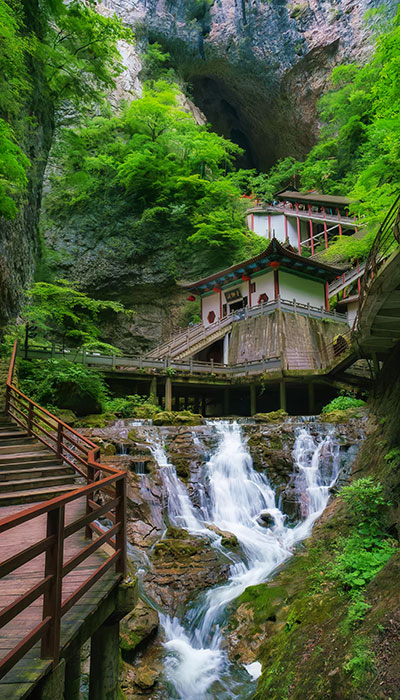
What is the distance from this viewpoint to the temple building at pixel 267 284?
26328mm

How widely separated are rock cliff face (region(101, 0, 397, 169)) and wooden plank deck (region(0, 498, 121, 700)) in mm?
47933

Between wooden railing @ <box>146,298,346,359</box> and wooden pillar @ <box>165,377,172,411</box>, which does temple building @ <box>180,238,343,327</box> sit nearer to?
wooden railing @ <box>146,298,346,359</box>

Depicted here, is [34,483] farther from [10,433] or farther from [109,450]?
[109,450]

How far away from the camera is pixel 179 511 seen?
11.1m

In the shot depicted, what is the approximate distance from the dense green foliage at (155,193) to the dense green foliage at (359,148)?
5408mm

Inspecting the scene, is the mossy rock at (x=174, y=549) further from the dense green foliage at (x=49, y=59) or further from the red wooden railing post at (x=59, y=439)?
the dense green foliage at (x=49, y=59)

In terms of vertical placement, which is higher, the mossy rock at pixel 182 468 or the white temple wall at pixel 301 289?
the white temple wall at pixel 301 289

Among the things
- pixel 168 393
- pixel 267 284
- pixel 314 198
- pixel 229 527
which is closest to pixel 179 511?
pixel 229 527

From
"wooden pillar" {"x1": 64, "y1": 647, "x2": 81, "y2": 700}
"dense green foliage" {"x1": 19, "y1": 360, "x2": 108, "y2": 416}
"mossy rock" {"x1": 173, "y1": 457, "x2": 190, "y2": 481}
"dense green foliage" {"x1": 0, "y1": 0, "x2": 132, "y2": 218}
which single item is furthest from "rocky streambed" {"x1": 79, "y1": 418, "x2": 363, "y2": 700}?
"dense green foliage" {"x1": 0, "y1": 0, "x2": 132, "y2": 218}

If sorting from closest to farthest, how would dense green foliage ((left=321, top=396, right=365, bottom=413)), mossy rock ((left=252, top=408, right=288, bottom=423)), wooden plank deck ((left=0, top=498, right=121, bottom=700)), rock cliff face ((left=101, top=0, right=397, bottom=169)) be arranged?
wooden plank deck ((left=0, top=498, right=121, bottom=700))
mossy rock ((left=252, top=408, right=288, bottom=423))
dense green foliage ((left=321, top=396, right=365, bottom=413))
rock cliff face ((left=101, top=0, right=397, bottom=169))

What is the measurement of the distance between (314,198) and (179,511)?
116ft

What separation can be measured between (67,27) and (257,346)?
699 inches

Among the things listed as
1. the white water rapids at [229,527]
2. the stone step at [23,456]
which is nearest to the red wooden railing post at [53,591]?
the white water rapids at [229,527]

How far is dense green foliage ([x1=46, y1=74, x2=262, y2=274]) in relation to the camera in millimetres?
32844
